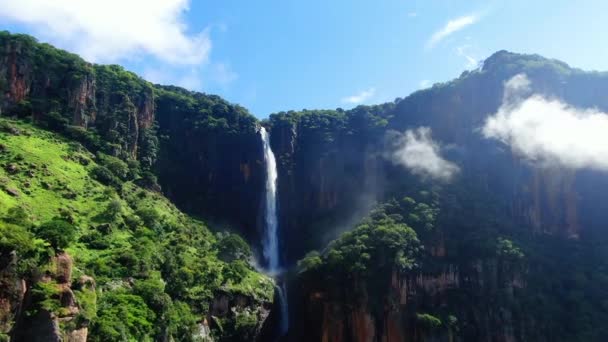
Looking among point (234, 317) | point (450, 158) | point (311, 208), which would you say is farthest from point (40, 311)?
point (450, 158)

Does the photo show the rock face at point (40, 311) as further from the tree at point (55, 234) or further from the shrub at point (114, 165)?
the shrub at point (114, 165)

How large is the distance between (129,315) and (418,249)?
33.9 meters

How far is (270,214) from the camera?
80.1 metres

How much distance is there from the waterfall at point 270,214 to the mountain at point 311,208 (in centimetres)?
107

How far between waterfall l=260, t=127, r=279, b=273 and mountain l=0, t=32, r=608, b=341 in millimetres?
1071

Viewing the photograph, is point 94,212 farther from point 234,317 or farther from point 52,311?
point 52,311

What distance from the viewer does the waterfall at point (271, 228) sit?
61.6 metres

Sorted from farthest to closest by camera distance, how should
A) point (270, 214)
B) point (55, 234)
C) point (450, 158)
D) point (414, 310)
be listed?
point (450, 158) < point (270, 214) < point (414, 310) < point (55, 234)

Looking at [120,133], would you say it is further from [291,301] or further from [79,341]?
[79,341]

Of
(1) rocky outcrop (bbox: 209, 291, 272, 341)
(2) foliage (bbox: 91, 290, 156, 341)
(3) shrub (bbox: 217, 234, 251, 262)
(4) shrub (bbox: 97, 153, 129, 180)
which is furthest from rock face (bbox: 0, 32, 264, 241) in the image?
(2) foliage (bbox: 91, 290, 156, 341)

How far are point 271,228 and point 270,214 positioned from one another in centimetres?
251

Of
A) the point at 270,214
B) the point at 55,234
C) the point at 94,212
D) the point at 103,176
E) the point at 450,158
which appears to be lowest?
the point at 55,234

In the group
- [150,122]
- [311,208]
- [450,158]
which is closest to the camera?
[450,158]

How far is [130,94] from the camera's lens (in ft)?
258
